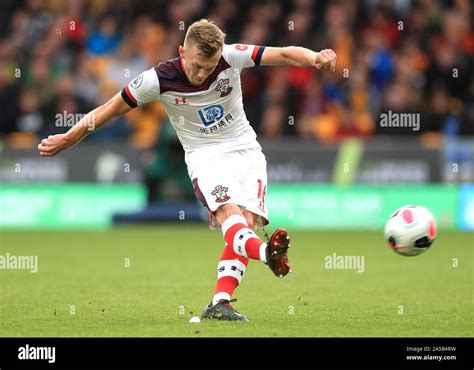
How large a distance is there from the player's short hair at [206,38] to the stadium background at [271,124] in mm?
7997

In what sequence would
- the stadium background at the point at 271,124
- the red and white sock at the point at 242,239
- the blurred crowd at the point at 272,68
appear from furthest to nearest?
1. the blurred crowd at the point at 272,68
2. the stadium background at the point at 271,124
3. the red and white sock at the point at 242,239

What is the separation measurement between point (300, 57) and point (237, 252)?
5.18ft

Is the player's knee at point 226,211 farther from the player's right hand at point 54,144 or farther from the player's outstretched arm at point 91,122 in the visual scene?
the player's right hand at point 54,144

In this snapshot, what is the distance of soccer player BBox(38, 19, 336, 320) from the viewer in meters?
8.42

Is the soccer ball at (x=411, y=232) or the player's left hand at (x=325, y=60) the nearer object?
the player's left hand at (x=325, y=60)

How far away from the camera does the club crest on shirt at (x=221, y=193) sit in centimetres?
869

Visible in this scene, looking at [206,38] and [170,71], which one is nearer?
[206,38]

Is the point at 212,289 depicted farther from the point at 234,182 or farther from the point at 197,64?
the point at 197,64

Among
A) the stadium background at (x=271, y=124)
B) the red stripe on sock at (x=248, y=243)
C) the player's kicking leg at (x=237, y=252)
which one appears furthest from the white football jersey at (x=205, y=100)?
the stadium background at (x=271, y=124)

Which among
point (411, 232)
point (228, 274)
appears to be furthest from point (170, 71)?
point (411, 232)

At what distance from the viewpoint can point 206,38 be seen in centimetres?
823

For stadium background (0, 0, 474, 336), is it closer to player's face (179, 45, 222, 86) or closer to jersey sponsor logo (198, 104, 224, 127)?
jersey sponsor logo (198, 104, 224, 127)

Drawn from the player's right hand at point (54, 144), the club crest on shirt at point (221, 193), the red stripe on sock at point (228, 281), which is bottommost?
the red stripe on sock at point (228, 281)

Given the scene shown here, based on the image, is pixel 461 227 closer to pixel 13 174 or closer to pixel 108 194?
pixel 108 194
